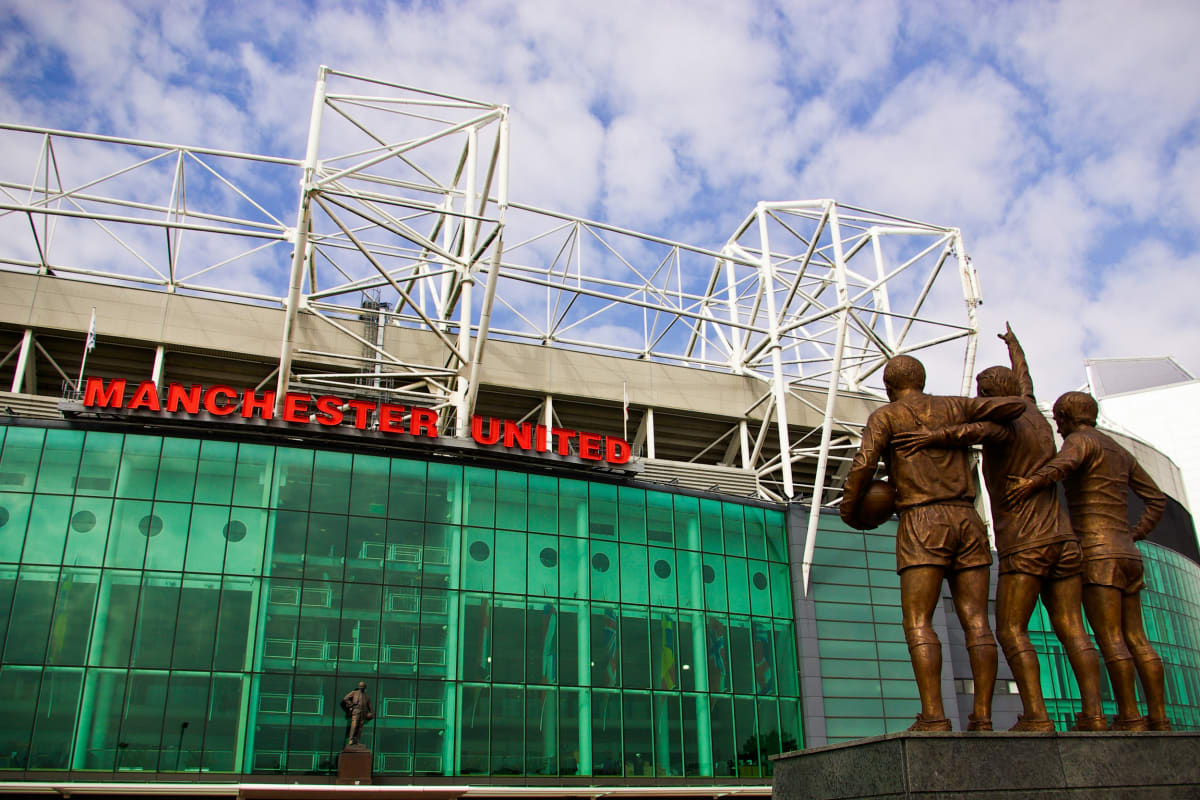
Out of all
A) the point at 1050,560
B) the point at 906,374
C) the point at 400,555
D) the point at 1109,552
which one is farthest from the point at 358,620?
the point at 1109,552

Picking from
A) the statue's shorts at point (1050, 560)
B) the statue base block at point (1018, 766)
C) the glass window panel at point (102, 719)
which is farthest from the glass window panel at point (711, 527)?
the statue base block at point (1018, 766)

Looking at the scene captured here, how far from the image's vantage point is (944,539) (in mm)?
13719

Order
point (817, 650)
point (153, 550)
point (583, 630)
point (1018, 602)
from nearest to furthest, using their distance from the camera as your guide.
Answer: point (1018, 602) → point (153, 550) → point (583, 630) → point (817, 650)

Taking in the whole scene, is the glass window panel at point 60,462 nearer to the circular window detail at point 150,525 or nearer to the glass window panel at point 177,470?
the circular window detail at point 150,525

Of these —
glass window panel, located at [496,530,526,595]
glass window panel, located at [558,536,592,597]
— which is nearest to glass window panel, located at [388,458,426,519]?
glass window panel, located at [496,530,526,595]

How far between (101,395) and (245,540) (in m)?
6.08

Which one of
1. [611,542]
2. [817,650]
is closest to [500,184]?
[611,542]

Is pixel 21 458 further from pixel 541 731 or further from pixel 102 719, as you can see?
pixel 541 731

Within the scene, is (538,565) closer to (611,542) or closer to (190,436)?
(611,542)

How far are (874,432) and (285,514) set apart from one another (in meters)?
23.7

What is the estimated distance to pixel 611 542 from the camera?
37.6 meters

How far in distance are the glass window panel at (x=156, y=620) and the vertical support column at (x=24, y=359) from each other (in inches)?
400

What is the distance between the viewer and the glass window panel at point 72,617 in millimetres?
30203

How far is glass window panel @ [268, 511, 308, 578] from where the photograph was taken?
32906mm
